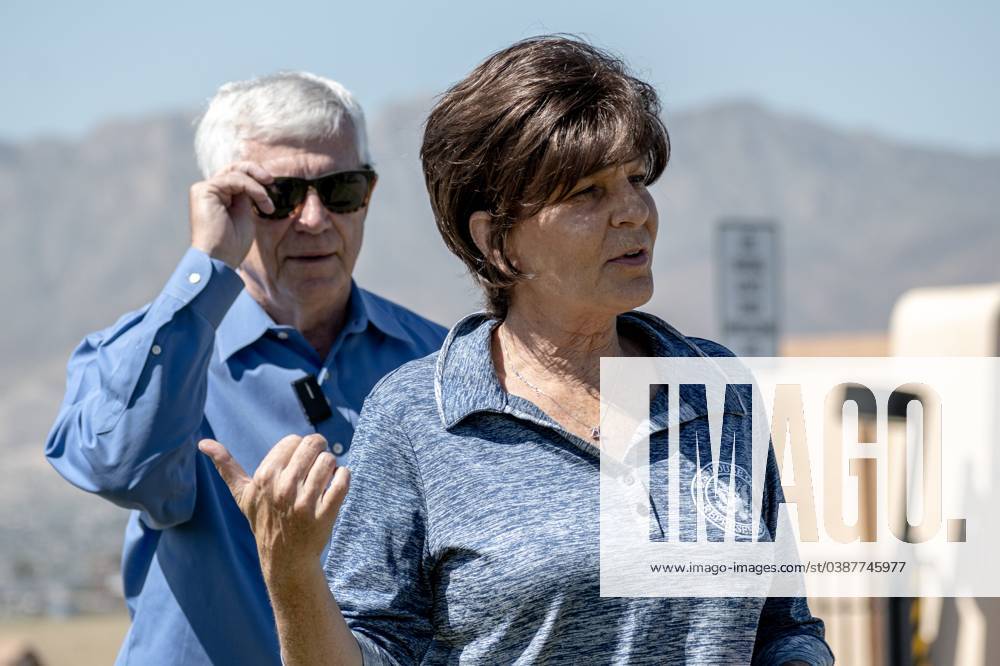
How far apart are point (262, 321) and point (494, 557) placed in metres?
1.19

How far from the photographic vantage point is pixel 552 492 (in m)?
2.22

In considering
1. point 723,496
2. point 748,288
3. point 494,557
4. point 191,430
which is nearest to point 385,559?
point 494,557

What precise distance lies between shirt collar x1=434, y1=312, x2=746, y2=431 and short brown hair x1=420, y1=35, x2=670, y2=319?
0.33ft

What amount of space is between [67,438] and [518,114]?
121 centimetres

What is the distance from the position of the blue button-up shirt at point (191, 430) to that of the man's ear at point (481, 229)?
519mm

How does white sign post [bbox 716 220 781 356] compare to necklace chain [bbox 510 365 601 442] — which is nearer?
necklace chain [bbox 510 365 601 442]

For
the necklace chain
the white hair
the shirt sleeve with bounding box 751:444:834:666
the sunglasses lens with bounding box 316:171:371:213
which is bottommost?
the shirt sleeve with bounding box 751:444:834:666

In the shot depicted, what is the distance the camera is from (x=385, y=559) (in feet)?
7.27

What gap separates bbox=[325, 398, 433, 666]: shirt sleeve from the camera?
221 centimetres

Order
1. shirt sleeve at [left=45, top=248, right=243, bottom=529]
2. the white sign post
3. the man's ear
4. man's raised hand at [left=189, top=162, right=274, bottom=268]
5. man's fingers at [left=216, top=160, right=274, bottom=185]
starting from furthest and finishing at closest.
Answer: the white sign post
man's fingers at [left=216, top=160, right=274, bottom=185]
man's raised hand at [left=189, top=162, right=274, bottom=268]
shirt sleeve at [left=45, top=248, right=243, bottom=529]
the man's ear

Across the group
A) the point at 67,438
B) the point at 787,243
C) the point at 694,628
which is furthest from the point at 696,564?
the point at 787,243

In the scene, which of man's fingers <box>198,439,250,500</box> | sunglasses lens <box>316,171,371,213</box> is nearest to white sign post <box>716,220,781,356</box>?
sunglasses lens <box>316,171,371,213</box>

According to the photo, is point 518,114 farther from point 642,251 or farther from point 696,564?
point 696,564

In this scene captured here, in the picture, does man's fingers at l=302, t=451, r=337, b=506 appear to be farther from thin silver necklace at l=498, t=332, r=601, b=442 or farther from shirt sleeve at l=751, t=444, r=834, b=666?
shirt sleeve at l=751, t=444, r=834, b=666
